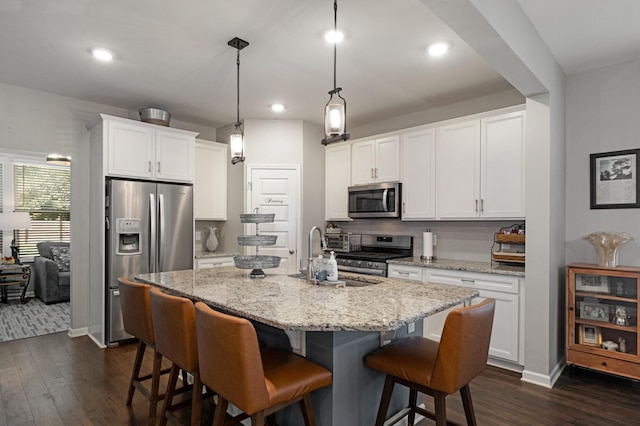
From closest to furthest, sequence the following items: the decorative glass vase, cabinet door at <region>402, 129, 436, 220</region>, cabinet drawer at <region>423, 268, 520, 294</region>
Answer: the decorative glass vase
cabinet drawer at <region>423, 268, 520, 294</region>
cabinet door at <region>402, 129, 436, 220</region>

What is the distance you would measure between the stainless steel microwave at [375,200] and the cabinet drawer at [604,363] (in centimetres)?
207

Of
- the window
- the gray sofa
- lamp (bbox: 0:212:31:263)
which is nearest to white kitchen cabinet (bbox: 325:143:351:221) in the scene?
the gray sofa

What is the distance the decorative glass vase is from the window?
7119 millimetres

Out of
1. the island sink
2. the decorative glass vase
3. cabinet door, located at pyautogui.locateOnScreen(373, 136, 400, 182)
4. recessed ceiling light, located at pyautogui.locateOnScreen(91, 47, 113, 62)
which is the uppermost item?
recessed ceiling light, located at pyautogui.locateOnScreen(91, 47, 113, 62)

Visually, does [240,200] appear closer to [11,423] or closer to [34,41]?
[34,41]

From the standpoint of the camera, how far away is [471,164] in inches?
145

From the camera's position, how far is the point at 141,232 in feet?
13.0

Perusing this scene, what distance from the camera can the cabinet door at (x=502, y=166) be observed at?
11.0 ft

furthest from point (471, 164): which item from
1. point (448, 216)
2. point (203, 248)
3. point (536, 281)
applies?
point (203, 248)

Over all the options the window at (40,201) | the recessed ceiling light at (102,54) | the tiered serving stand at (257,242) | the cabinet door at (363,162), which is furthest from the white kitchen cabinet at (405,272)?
the window at (40,201)

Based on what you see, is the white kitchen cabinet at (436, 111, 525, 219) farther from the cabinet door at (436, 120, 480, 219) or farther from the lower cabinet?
the lower cabinet

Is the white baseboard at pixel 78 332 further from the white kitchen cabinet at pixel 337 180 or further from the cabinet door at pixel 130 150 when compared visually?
the white kitchen cabinet at pixel 337 180

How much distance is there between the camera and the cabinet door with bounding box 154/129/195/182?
4.17 meters

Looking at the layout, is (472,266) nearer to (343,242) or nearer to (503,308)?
(503,308)
